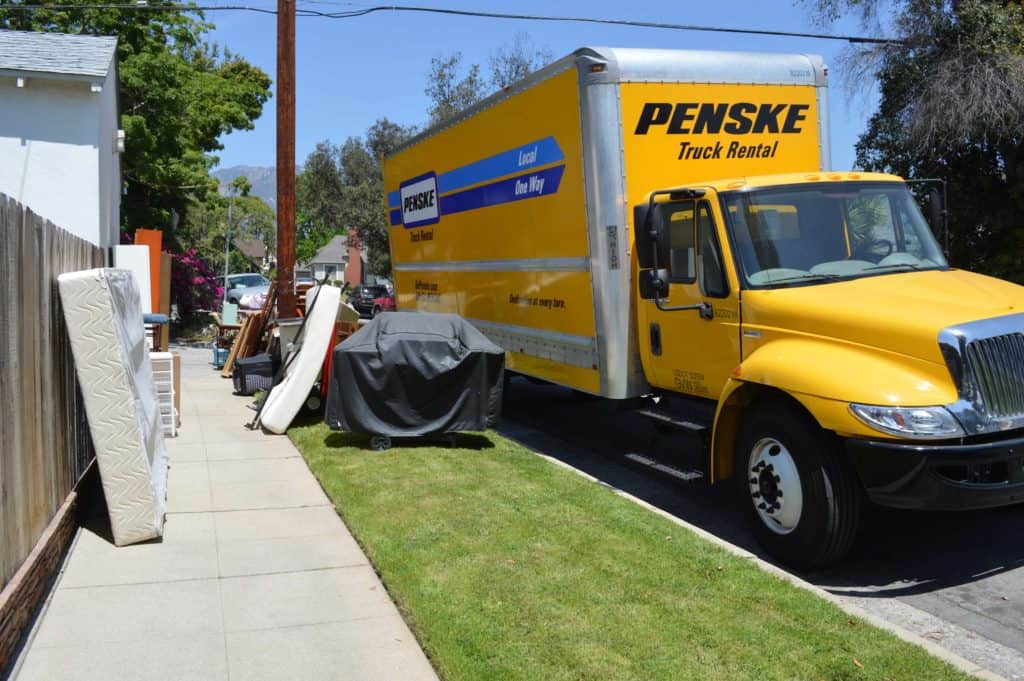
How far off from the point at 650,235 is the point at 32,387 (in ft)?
13.9

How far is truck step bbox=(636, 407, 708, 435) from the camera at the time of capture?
22.5ft

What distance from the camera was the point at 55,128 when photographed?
53.0 ft

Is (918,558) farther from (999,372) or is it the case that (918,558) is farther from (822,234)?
(822,234)

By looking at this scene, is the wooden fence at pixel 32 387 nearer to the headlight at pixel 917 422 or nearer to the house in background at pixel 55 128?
the headlight at pixel 917 422

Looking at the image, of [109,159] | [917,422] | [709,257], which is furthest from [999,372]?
[109,159]

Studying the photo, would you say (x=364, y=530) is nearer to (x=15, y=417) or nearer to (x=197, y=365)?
(x=15, y=417)

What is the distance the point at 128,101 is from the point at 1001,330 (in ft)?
73.0

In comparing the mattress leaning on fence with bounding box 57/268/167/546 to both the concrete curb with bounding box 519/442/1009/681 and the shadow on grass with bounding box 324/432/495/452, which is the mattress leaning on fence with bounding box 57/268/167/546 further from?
the concrete curb with bounding box 519/442/1009/681

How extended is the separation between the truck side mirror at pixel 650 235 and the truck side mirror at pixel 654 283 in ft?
0.32

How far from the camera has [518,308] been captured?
9.62 m

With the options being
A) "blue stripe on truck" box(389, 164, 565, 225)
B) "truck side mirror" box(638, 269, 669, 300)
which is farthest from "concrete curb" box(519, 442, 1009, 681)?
"blue stripe on truck" box(389, 164, 565, 225)

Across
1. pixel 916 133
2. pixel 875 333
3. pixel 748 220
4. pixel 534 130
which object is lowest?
pixel 875 333

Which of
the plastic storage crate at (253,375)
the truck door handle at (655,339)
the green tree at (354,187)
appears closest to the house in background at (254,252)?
the green tree at (354,187)

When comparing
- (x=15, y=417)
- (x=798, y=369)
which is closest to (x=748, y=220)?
(x=798, y=369)
